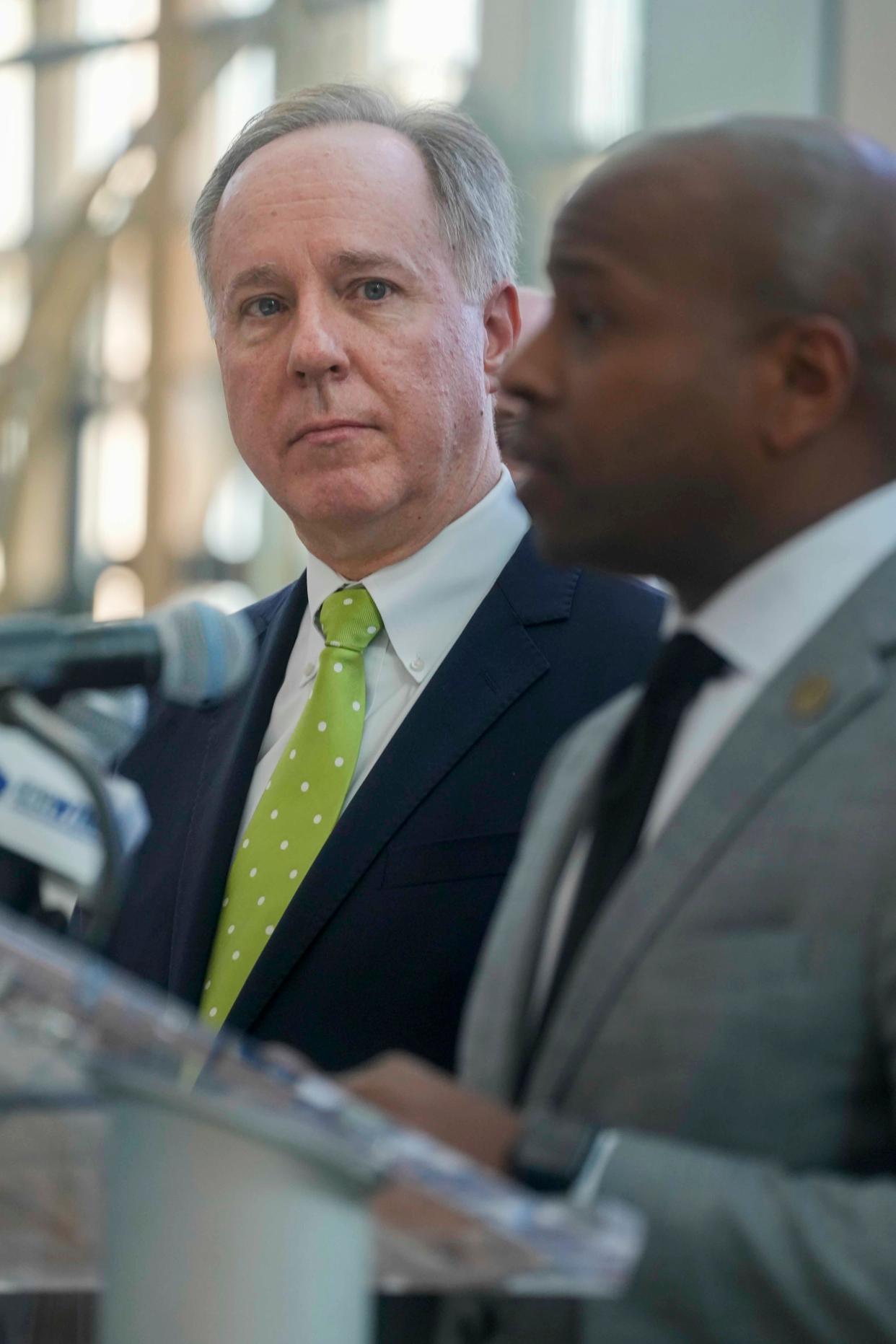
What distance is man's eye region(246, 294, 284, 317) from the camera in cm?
245

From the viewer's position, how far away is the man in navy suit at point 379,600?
6.80 feet

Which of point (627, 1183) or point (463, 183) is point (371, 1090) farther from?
point (463, 183)

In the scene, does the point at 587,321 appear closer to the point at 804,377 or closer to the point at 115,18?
the point at 804,377

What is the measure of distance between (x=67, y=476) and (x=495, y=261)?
21.6 feet

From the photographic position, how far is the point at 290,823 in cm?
220

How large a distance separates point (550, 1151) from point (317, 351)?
136 centimetres

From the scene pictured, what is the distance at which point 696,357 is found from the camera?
1314 millimetres

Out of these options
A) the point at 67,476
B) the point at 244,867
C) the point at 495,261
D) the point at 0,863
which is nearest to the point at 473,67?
the point at 67,476

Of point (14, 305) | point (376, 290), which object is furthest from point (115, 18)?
point (376, 290)

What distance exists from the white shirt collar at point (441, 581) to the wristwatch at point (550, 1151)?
3.78 ft

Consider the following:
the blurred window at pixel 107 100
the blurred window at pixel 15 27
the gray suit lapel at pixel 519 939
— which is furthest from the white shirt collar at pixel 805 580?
the blurred window at pixel 15 27

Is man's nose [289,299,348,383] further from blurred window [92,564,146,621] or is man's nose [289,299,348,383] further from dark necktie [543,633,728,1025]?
blurred window [92,564,146,621]

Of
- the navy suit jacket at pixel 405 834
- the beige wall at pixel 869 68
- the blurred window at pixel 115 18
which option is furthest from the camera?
the blurred window at pixel 115 18

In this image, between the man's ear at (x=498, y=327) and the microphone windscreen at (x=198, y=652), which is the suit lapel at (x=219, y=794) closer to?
the man's ear at (x=498, y=327)
